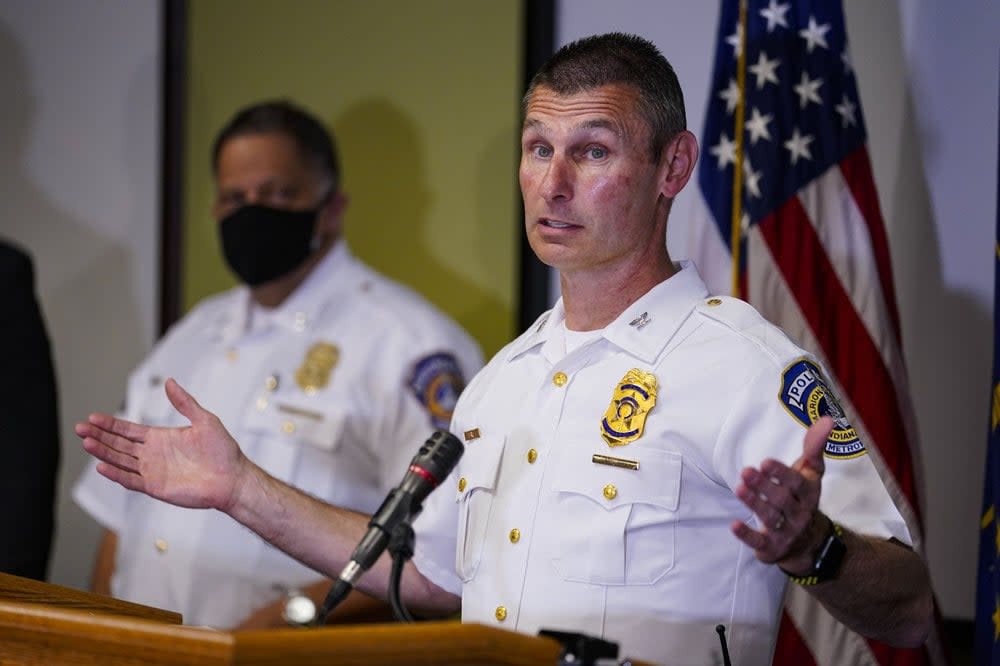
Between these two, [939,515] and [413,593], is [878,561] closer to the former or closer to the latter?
[413,593]

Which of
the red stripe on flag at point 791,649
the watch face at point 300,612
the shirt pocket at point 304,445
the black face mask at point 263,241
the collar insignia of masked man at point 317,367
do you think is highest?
the black face mask at point 263,241

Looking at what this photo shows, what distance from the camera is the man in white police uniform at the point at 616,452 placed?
1.76 metres

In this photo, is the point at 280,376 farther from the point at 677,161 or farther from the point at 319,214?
the point at 677,161

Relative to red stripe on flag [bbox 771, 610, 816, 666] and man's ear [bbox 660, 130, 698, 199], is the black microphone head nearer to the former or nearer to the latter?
man's ear [bbox 660, 130, 698, 199]

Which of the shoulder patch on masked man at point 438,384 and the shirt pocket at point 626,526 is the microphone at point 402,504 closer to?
the shirt pocket at point 626,526

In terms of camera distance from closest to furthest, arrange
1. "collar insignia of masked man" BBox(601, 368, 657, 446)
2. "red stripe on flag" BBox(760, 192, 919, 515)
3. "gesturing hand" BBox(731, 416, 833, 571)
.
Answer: "gesturing hand" BBox(731, 416, 833, 571) → "collar insignia of masked man" BBox(601, 368, 657, 446) → "red stripe on flag" BBox(760, 192, 919, 515)

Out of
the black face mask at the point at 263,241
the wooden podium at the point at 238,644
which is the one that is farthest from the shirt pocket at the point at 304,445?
the wooden podium at the point at 238,644

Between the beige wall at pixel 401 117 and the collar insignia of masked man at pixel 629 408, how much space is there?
1.53m

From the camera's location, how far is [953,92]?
2.70 meters

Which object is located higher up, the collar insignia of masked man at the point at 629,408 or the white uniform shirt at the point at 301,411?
the collar insignia of masked man at the point at 629,408

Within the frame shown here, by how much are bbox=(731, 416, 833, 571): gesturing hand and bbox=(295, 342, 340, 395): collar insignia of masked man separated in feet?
6.61

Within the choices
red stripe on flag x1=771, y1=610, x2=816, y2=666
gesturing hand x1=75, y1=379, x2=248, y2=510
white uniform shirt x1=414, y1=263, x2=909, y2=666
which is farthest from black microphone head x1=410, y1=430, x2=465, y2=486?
red stripe on flag x1=771, y1=610, x2=816, y2=666

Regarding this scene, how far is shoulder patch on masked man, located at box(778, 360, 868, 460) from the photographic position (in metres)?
1.72

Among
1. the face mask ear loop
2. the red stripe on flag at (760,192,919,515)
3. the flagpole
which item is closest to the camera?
the red stripe on flag at (760,192,919,515)
